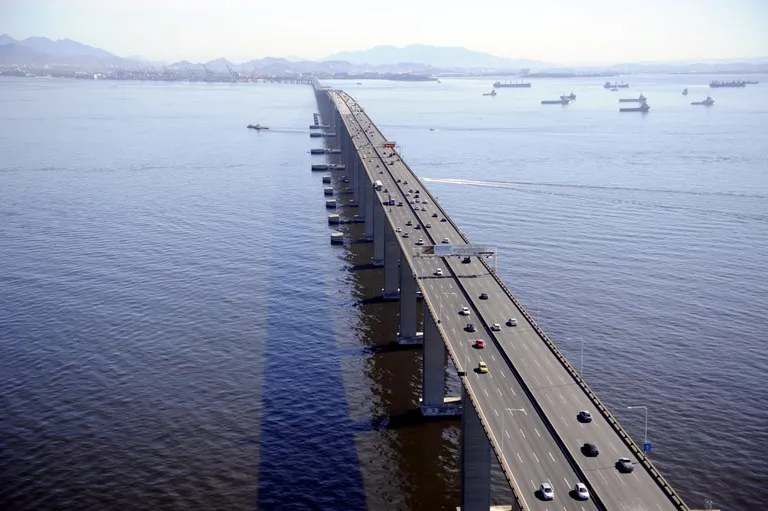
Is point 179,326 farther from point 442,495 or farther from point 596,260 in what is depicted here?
point 596,260

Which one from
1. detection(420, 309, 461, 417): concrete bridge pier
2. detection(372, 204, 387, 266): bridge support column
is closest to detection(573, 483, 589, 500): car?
detection(420, 309, 461, 417): concrete bridge pier

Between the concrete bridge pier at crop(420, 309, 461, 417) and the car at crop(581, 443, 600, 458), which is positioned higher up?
the car at crop(581, 443, 600, 458)

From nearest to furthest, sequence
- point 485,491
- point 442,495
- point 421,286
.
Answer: point 485,491 → point 442,495 → point 421,286

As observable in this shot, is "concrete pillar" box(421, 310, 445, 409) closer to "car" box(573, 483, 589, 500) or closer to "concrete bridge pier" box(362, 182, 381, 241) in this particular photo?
"car" box(573, 483, 589, 500)

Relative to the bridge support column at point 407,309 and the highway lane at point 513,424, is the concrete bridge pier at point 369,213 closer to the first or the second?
the bridge support column at point 407,309

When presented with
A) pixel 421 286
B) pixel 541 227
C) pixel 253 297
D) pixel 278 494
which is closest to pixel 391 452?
pixel 278 494

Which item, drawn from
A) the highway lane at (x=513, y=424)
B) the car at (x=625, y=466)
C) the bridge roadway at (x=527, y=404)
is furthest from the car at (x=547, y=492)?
the car at (x=625, y=466)

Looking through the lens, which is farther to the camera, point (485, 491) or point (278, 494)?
point (278, 494)
